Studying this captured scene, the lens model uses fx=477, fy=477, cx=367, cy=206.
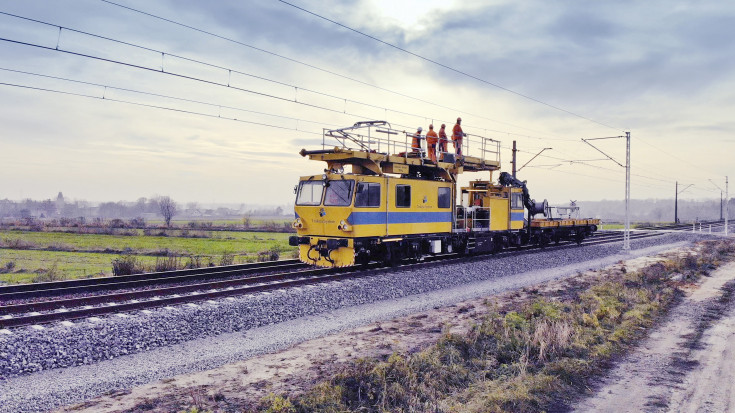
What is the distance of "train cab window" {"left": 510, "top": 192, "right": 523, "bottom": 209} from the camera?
72.6 feet

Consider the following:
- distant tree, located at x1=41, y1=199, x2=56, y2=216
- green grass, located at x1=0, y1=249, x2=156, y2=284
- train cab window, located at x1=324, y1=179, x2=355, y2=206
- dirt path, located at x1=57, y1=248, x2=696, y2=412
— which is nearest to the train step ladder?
train cab window, located at x1=324, y1=179, x2=355, y2=206

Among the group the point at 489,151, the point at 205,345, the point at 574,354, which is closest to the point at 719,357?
the point at 574,354

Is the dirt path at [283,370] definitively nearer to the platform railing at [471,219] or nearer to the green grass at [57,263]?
the platform railing at [471,219]

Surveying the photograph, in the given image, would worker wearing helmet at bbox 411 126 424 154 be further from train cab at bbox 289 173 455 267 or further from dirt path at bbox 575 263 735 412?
dirt path at bbox 575 263 735 412

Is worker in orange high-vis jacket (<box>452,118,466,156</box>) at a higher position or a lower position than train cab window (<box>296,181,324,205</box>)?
higher

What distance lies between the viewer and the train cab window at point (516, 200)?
2212 cm

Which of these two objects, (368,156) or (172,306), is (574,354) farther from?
(368,156)

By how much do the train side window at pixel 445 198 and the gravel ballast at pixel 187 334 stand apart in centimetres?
388

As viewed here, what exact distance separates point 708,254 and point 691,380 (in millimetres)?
20834

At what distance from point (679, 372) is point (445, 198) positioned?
11335mm

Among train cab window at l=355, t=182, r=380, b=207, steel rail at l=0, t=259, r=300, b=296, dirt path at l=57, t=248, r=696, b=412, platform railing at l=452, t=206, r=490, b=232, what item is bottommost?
dirt path at l=57, t=248, r=696, b=412

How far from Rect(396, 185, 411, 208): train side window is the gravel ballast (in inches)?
98.9

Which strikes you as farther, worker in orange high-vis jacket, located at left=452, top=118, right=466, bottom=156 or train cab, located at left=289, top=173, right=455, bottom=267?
worker in orange high-vis jacket, located at left=452, top=118, right=466, bottom=156

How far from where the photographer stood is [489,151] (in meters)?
20.9
